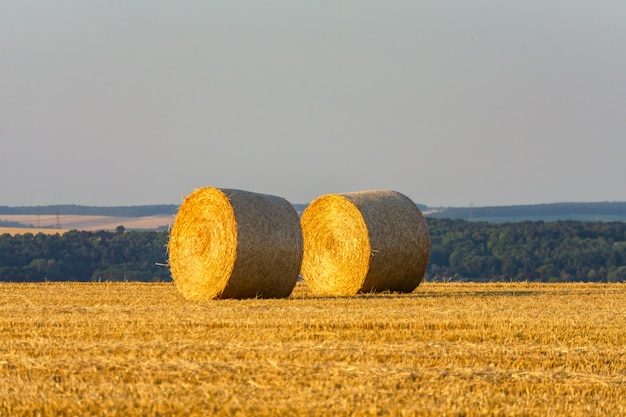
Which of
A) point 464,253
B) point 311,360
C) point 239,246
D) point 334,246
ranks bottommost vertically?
point 464,253

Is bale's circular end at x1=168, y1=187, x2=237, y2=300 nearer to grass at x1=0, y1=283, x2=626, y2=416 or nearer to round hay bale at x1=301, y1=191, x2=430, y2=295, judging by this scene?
grass at x1=0, y1=283, x2=626, y2=416

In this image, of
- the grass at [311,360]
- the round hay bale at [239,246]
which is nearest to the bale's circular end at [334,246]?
the round hay bale at [239,246]

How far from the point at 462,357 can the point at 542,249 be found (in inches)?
1267

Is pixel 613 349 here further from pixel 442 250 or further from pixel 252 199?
pixel 442 250

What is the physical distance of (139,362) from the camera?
33.2 ft

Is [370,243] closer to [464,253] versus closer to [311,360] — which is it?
[311,360]

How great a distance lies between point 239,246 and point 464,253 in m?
22.9

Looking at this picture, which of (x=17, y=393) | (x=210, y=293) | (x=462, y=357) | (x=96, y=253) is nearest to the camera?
(x=17, y=393)

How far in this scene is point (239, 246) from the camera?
18188 millimetres

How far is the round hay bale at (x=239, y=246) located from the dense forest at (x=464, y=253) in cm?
1176

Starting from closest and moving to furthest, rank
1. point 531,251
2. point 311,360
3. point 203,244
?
point 311,360, point 203,244, point 531,251

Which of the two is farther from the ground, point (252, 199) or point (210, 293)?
point (252, 199)

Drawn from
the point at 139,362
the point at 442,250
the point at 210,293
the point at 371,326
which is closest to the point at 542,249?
the point at 442,250

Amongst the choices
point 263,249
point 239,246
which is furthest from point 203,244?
point 263,249
